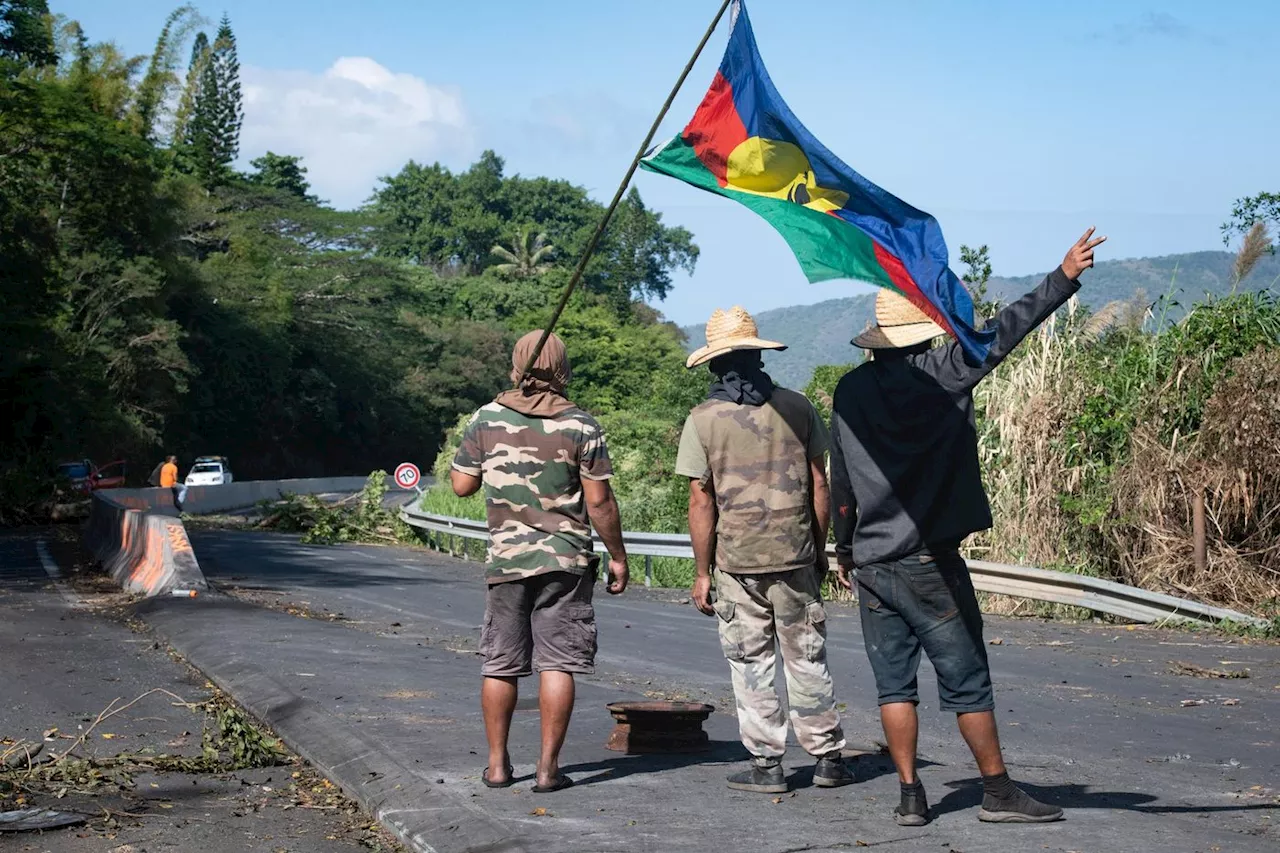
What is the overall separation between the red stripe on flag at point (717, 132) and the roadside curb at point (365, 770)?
2.89 meters

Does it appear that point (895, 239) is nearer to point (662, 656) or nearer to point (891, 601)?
point (891, 601)

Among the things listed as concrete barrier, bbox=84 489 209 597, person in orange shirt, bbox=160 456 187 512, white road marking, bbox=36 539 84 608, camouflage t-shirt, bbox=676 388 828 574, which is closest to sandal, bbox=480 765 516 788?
camouflage t-shirt, bbox=676 388 828 574

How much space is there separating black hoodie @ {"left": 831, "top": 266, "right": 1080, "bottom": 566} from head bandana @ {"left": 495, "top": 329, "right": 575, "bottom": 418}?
1331 mm

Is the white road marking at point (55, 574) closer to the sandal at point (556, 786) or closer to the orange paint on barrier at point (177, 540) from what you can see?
the orange paint on barrier at point (177, 540)

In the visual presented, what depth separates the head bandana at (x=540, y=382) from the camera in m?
6.68

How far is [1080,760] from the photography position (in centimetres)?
757

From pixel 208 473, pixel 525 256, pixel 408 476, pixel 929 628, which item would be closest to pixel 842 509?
pixel 929 628

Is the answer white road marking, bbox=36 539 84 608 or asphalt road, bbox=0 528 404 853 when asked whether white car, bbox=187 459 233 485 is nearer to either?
white road marking, bbox=36 539 84 608

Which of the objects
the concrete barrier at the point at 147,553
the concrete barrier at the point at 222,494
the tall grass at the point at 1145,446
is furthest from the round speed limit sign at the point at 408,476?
the tall grass at the point at 1145,446

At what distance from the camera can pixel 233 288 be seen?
65.3m

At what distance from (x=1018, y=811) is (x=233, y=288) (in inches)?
2468

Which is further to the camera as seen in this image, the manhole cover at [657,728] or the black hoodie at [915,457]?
the manhole cover at [657,728]

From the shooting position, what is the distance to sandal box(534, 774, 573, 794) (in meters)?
6.51

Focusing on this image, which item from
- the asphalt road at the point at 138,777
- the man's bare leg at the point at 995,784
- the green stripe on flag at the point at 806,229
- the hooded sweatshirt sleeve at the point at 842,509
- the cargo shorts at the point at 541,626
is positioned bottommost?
the asphalt road at the point at 138,777
